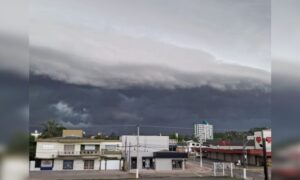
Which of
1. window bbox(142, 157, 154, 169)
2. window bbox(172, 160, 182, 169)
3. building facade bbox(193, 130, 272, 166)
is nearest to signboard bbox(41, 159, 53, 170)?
window bbox(142, 157, 154, 169)

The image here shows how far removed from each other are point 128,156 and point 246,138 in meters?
4.00

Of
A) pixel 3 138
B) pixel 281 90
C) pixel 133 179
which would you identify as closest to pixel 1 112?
pixel 3 138

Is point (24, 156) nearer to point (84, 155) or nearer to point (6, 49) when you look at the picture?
point (6, 49)

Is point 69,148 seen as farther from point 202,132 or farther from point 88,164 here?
point 202,132

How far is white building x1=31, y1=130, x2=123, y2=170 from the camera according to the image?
10.0m

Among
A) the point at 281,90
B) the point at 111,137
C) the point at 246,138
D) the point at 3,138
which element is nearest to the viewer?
the point at 3,138

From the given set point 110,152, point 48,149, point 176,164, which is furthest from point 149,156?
point 48,149

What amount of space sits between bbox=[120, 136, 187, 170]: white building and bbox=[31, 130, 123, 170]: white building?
34 cm

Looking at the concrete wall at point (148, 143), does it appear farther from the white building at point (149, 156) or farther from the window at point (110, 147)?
the window at point (110, 147)

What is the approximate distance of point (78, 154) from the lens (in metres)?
10.2

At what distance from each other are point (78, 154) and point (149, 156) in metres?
2.45

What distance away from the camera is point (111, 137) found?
478 inches

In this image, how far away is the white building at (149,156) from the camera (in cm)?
1104

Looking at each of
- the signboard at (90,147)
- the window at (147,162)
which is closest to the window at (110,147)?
the signboard at (90,147)
